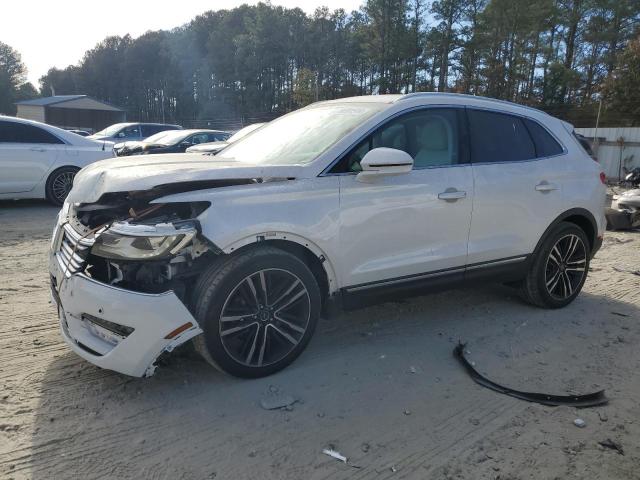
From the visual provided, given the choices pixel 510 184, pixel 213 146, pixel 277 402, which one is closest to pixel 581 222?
pixel 510 184

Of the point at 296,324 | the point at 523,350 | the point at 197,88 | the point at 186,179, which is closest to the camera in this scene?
the point at 186,179

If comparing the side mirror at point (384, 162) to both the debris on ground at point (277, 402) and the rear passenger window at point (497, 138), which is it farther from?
the debris on ground at point (277, 402)

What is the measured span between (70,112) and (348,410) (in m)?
54.6

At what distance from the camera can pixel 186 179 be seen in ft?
10.1

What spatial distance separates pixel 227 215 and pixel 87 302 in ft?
3.11

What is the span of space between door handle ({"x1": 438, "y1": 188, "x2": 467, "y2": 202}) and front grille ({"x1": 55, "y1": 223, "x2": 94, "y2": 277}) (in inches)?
98.2

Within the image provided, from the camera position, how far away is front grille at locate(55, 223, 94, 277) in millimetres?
2982

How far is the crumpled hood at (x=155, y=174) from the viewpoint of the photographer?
3.08 meters

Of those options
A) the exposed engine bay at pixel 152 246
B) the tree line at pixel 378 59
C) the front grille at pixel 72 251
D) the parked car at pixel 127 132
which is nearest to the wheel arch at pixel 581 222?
the exposed engine bay at pixel 152 246

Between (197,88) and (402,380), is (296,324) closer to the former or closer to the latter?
(402,380)

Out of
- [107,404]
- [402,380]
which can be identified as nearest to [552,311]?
[402,380]

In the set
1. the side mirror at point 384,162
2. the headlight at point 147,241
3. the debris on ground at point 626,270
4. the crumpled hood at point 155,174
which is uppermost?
the side mirror at point 384,162

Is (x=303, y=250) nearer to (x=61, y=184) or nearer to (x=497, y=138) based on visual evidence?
(x=497, y=138)

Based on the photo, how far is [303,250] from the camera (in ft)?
11.2
